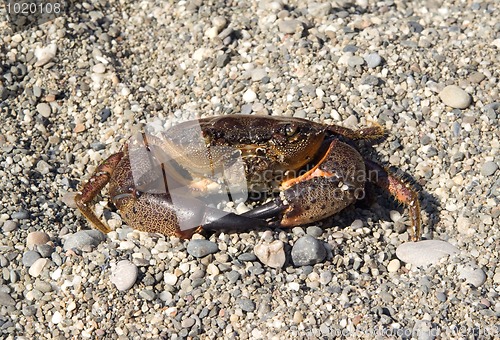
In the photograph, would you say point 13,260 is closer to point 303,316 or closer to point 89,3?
point 303,316

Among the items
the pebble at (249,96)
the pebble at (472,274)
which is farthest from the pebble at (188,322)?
the pebble at (249,96)

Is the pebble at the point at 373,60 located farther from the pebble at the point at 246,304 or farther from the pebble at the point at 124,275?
the pebble at the point at 124,275

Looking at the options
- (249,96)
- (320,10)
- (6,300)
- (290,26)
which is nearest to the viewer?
(6,300)

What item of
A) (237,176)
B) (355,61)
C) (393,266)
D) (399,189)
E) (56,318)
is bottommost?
(393,266)

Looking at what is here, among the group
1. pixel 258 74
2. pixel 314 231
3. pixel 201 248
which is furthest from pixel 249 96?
pixel 201 248

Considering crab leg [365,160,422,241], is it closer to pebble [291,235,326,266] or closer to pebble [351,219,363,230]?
pebble [351,219,363,230]

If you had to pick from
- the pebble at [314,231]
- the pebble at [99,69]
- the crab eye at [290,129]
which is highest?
the crab eye at [290,129]

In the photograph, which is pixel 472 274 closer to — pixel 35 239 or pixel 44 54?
pixel 35 239
